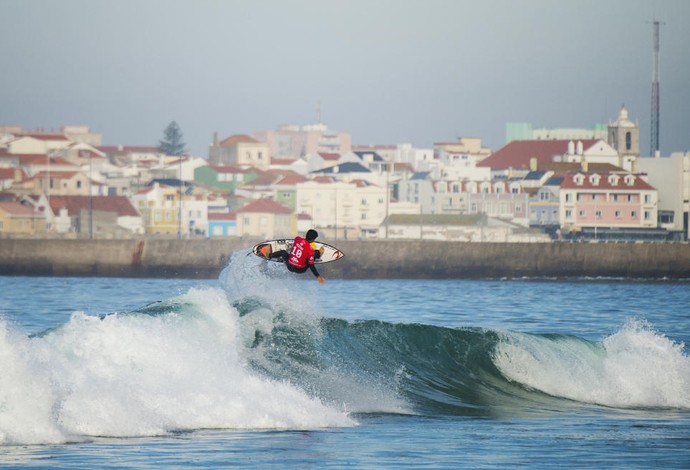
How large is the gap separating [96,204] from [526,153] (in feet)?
172

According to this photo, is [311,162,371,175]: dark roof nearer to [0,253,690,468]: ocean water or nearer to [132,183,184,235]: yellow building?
[132,183,184,235]: yellow building

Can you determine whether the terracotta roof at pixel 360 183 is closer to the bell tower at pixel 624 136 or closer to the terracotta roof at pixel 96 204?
the terracotta roof at pixel 96 204

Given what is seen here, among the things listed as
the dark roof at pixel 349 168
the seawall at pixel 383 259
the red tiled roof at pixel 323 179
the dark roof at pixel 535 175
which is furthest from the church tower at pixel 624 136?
the seawall at pixel 383 259

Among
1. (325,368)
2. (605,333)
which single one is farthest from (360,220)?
(325,368)

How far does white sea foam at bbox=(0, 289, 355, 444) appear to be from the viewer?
488 inches

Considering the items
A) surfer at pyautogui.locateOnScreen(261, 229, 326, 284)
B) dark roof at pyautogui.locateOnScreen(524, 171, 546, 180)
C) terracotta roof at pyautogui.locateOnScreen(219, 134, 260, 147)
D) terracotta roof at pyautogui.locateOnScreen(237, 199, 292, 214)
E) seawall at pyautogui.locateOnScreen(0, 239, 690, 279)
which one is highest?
terracotta roof at pyautogui.locateOnScreen(219, 134, 260, 147)

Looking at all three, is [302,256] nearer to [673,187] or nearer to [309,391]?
[309,391]

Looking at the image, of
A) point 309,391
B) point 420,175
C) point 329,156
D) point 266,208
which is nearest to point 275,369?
point 309,391

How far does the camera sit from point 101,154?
14125cm

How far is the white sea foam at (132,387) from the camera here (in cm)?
1241

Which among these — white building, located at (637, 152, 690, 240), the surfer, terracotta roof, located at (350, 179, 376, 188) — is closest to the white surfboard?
the surfer

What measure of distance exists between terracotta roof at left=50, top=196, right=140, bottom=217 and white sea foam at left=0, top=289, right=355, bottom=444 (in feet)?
261

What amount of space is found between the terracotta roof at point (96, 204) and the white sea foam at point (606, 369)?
76.4 m

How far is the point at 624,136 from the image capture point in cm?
13062
